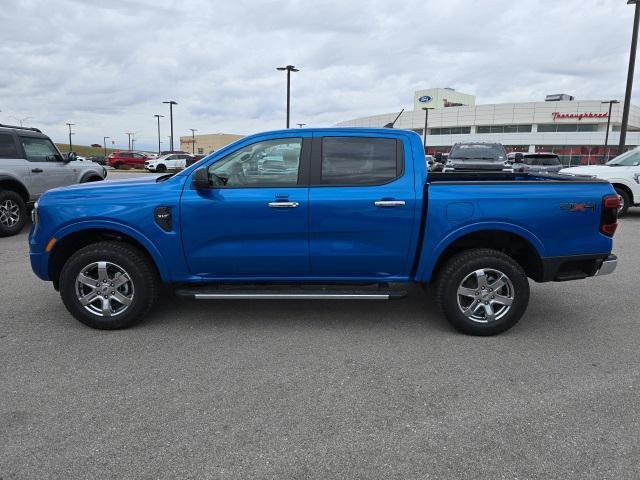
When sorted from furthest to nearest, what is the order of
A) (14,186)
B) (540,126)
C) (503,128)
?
(503,128)
(540,126)
(14,186)

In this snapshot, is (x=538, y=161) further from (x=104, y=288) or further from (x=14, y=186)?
(x=104, y=288)

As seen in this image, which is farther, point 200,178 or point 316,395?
point 200,178

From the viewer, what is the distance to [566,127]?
6888cm

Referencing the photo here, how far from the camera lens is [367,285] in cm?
468

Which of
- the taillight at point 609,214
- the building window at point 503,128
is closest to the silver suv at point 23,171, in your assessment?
the taillight at point 609,214

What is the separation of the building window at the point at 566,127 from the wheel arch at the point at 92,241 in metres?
74.5

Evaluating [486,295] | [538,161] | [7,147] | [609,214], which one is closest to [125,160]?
[538,161]

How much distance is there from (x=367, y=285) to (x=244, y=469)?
241 centimetres

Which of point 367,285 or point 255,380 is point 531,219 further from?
point 255,380

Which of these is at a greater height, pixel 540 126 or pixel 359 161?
pixel 540 126

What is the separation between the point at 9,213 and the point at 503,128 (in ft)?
245

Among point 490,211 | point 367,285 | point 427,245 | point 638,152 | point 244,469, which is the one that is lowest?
point 244,469

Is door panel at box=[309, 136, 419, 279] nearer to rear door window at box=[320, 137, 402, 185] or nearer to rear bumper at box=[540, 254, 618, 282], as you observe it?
Result: rear door window at box=[320, 137, 402, 185]

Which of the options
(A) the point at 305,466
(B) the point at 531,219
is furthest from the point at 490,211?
(A) the point at 305,466
